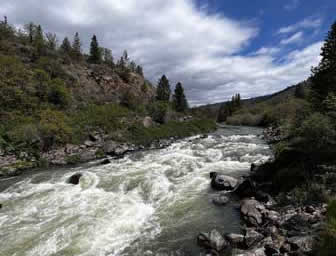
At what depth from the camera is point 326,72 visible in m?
19.2

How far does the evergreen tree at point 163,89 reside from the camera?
62.8 m

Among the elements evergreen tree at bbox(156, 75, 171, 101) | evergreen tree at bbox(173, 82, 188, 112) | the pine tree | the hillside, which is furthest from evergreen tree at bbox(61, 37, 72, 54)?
the pine tree

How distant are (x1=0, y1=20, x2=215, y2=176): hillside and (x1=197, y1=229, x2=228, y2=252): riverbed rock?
16319mm

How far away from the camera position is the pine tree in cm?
1822

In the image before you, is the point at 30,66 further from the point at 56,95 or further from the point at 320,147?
the point at 320,147

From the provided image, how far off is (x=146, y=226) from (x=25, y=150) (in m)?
17.1

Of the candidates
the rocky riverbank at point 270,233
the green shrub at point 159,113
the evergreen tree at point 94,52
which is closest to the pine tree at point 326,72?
the rocky riverbank at point 270,233

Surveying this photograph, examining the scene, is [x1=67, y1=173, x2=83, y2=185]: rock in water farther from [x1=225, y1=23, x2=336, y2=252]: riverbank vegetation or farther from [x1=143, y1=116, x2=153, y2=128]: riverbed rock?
[x1=143, y1=116, x2=153, y2=128]: riverbed rock

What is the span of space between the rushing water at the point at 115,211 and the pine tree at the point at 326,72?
11220mm

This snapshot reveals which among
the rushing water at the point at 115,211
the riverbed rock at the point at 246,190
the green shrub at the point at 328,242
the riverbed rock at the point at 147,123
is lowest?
the rushing water at the point at 115,211

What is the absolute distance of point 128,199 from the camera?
10727 millimetres

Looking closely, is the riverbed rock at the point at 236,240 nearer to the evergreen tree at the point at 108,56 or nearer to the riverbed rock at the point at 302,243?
the riverbed rock at the point at 302,243

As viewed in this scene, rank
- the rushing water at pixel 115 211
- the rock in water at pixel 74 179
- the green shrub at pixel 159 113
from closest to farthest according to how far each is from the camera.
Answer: the rushing water at pixel 115 211
the rock in water at pixel 74 179
the green shrub at pixel 159 113

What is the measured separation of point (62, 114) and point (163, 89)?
3954 centimetres
